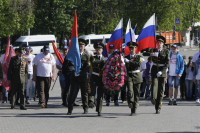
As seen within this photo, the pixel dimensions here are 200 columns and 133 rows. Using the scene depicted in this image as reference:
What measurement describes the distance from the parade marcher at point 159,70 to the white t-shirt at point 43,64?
10.1ft

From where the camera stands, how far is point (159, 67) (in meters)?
12.9

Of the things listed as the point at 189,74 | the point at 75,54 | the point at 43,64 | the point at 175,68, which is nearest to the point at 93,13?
the point at 189,74

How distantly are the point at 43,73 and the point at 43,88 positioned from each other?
42 centimetres

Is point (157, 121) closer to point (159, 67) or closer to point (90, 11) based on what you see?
point (159, 67)

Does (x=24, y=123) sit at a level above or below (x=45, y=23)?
below

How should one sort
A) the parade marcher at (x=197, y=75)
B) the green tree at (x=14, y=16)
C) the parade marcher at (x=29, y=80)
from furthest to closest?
the green tree at (x=14, y=16) → the parade marcher at (x=29, y=80) → the parade marcher at (x=197, y=75)

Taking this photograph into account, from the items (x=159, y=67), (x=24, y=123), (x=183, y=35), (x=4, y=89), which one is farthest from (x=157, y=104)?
(x=183, y=35)

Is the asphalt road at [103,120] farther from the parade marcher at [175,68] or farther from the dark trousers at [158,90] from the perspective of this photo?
the parade marcher at [175,68]

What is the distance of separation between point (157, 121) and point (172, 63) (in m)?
4.06

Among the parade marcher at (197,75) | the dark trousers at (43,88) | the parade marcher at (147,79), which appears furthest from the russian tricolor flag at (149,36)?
the parade marcher at (147,79)

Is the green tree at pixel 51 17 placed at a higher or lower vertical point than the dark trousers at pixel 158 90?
higher

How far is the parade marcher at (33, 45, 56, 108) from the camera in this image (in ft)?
46.7

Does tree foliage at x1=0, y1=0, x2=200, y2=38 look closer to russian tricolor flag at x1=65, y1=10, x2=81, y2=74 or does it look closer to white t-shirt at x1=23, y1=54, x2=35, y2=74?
white t-shirt at x1=23, y1=54, x2=35, y2=74

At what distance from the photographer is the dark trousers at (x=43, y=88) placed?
1417 centimetres
